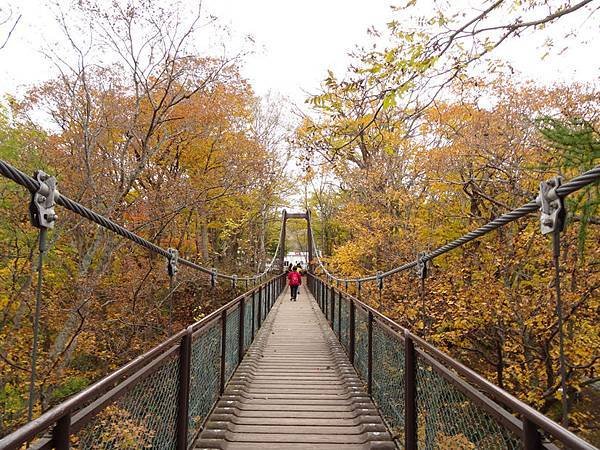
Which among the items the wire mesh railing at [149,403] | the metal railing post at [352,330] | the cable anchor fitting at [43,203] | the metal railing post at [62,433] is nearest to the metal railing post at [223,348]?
the wire mesh railing at [149,403]

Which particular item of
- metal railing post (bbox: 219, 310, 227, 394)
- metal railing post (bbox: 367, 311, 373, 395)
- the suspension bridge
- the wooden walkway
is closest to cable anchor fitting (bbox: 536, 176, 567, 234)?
the suspension bridge

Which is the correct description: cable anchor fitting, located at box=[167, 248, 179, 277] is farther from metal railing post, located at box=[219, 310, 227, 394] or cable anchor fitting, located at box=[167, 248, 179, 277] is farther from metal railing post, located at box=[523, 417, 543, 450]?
metal railing post, located at box=[523, 417, 543, 450]

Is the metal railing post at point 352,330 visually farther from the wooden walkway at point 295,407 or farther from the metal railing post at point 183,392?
the metal railing post at point 183,392

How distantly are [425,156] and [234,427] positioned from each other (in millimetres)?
7608

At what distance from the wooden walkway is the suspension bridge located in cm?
1

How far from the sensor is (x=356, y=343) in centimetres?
462

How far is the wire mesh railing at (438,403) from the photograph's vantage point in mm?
1138

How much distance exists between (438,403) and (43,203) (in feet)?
6.24

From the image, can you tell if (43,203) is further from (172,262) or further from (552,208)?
(552,208)

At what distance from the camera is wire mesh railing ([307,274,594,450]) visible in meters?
1.14

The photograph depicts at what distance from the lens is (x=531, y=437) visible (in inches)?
43.4

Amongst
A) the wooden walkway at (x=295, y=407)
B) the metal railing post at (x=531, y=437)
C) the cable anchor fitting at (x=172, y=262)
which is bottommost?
the wooden walkway at (x=295, y=407)

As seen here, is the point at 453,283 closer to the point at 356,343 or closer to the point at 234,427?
the point at 356,343

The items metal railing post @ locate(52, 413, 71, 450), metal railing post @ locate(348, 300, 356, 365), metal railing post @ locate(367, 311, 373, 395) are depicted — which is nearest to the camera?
metal railing post @ locate(52, 413, 71, 450)
